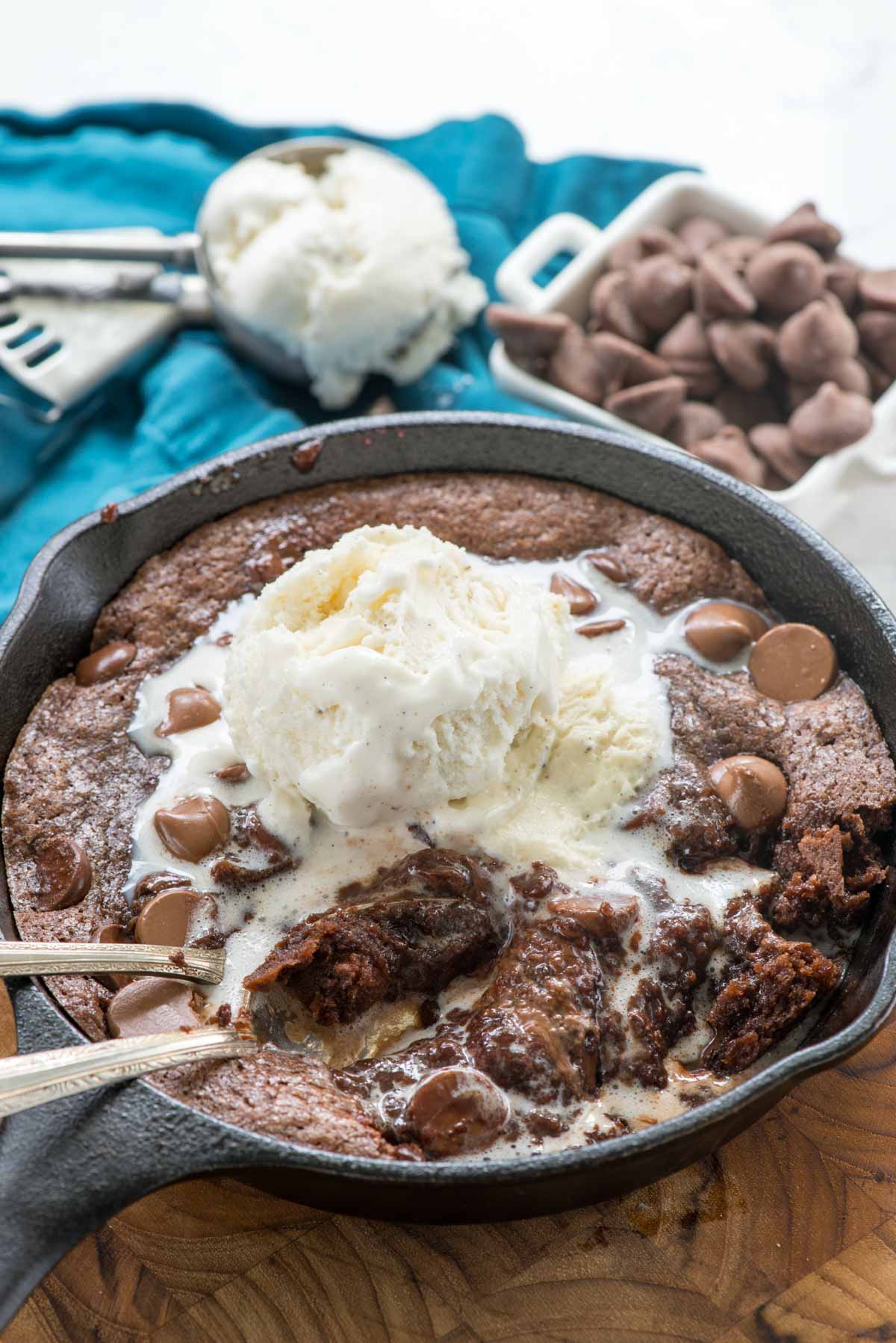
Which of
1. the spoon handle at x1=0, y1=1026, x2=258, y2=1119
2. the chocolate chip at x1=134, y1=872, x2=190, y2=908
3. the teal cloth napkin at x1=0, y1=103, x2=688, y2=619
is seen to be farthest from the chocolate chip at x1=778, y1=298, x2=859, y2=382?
the spoon handle at x1=0, y1=1026, x2=258, y2=1119

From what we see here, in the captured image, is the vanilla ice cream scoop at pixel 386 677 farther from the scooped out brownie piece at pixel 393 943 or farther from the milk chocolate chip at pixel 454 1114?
the milk chocolate chip at pixel 454 1114

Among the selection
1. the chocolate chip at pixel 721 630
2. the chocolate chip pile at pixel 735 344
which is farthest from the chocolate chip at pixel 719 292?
the chocolate chip at pixel 721 630

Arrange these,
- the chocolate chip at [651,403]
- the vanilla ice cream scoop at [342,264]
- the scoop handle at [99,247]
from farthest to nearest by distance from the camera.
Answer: the scoop handle at [99,247], the vanilla ice cream scoop at [342,264], the chocolate chip at [651,403]

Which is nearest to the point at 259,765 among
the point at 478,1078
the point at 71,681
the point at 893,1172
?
the point at 71,681

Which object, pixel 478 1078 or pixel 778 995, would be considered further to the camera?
pixel 778 995

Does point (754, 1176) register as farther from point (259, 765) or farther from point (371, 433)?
point (371, 433)
